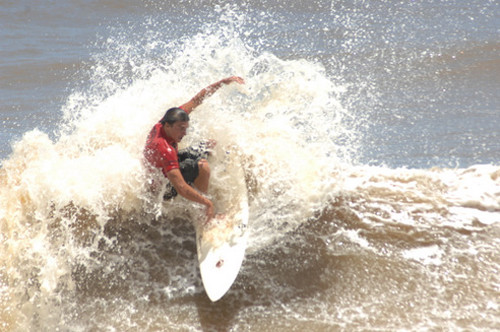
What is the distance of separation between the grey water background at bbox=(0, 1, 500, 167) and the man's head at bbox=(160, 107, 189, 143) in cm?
278

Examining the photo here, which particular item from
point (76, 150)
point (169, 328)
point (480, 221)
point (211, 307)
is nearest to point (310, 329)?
point (211, 307)

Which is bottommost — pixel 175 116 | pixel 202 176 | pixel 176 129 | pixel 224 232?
pixel 224 232

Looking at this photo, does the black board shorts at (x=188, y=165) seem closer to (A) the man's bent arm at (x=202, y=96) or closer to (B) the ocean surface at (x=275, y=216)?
(B) the ocean surface at (x=275, y=216)

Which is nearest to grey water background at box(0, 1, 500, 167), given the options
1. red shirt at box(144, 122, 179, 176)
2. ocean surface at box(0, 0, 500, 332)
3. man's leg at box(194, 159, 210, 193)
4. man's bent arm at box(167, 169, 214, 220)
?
ocean surface at box(0, 0, 500, 332)

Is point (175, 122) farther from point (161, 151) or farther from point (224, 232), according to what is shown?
point (224, 232)

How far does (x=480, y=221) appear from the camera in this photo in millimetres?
4434

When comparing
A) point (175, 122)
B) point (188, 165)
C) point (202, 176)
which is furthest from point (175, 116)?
point (202, 176)

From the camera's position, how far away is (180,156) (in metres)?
4.61

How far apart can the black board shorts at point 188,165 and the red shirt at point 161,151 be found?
20 cm

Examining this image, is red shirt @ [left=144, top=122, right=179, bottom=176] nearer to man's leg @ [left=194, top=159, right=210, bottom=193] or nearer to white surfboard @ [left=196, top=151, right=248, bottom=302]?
man's leg @ [left=194, top=159, right=210, bottom=193]

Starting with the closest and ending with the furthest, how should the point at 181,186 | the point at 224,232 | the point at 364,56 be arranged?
the point at 181,186 < the point at 224,232 < the point at 364,56

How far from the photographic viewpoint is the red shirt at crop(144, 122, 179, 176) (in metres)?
4.12

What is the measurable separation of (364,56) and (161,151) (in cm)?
713

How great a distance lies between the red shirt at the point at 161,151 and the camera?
412 cm
